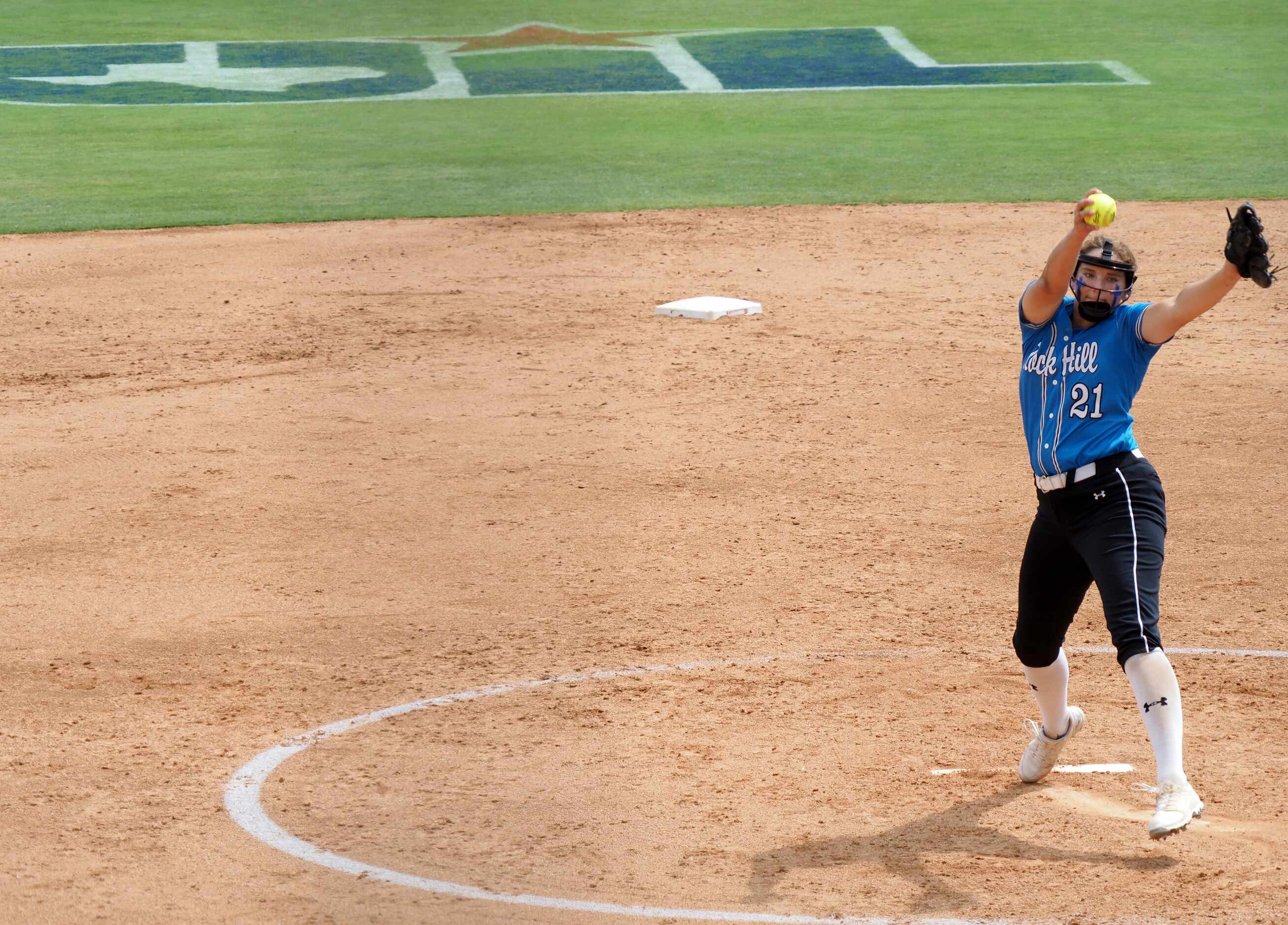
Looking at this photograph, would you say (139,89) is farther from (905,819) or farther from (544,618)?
(905,819)

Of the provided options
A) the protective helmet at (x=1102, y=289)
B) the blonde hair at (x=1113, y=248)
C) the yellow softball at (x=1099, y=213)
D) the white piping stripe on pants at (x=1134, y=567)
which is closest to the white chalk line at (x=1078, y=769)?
the white piping stripe on pants at (x=1134, y=567)

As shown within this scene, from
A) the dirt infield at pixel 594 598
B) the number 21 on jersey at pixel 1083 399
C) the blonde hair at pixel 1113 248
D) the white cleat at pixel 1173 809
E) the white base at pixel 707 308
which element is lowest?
the dirt infield at pixel 594 598

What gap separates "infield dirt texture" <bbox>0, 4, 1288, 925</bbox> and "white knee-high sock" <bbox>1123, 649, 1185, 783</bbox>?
313 mm

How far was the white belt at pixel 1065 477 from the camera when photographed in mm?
4711

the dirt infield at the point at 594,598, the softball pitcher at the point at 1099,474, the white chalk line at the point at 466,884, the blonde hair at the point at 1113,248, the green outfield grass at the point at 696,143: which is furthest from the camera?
the green outfield grass at the point at 696,143

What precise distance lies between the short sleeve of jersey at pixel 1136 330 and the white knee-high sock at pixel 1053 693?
1.01m

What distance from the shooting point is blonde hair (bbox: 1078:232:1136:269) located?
4.68 meters

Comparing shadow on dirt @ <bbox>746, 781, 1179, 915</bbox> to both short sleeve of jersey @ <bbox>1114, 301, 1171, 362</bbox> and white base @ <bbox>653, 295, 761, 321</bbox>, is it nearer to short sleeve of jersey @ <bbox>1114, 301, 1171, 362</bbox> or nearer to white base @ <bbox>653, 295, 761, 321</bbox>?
short sleeve of jersey @ <bbox>1114, 301, 1171, 362</bbox>

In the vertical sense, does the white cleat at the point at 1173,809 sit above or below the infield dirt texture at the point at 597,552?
above

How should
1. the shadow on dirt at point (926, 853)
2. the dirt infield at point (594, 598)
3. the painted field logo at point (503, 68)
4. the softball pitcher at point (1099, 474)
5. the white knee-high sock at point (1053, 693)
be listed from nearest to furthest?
the shadow on dirt at point (926, 853) < the softball pitcher at point (1099, 474) < the dirt infield at point (594, 598) < the white knee-high sock at point (1053, 693) < the painted field logo at point (503, 68)

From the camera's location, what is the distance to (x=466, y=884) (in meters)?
4.41

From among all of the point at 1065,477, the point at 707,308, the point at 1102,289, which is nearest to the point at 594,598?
the point at 1065,477

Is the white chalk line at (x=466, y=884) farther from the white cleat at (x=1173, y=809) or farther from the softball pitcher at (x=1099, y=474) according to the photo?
the softball pitcher at (x=1099, y=474)

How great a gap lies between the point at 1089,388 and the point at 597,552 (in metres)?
3.29
